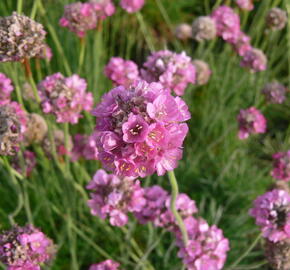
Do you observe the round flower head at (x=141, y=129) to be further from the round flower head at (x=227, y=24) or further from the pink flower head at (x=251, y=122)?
the round flower head at (x=227, y=24)

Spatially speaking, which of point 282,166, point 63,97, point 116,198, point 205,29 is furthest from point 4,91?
point 282,166

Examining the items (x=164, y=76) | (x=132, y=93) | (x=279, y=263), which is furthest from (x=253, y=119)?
(x=132, y=93)

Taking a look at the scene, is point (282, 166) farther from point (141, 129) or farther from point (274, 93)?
point (141, 129)

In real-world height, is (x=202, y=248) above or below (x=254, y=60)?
below

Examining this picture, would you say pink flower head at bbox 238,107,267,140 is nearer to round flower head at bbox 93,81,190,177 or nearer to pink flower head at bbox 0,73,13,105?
round flower head at bbox 93,81,190,177

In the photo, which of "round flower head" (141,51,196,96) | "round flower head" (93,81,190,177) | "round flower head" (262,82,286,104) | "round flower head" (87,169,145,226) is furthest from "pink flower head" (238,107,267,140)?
"round flower head" (93,81,190,177)

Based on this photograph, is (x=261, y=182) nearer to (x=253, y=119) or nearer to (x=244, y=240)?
(x=244, y=240)

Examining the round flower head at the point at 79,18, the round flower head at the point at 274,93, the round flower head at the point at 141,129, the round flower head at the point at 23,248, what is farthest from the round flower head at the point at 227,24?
the round flower head at the point at 23,248
